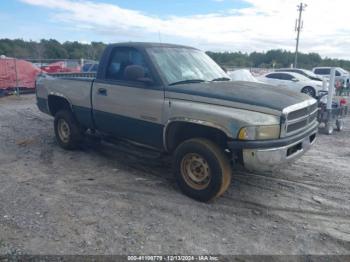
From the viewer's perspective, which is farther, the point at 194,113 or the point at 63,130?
the point at 63,130

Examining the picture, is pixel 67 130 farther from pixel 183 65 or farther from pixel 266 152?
pixel 266 152

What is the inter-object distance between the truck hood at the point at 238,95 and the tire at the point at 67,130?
8.33 ft

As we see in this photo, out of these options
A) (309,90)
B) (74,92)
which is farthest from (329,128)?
(309,90)

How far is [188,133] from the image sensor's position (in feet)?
15.2

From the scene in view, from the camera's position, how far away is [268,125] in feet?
12.7

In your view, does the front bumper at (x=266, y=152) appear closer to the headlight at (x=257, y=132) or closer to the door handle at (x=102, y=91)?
the headlight at (x=257, y=132)

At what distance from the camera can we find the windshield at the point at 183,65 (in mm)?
4809

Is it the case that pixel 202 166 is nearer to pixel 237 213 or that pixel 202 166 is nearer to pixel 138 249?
pixel 237 213

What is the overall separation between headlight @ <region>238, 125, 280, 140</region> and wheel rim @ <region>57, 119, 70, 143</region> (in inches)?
149

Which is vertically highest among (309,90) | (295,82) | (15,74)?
(15,74)

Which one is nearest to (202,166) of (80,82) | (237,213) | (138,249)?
(237,213)

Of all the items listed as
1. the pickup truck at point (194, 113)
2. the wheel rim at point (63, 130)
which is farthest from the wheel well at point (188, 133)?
the wheel rim at point (63, 130)

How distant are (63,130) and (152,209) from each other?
325cm

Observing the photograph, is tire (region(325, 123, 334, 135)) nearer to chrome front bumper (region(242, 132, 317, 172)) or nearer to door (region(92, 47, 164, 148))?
chrome front bumper (region(242, 132, 317, 172))
